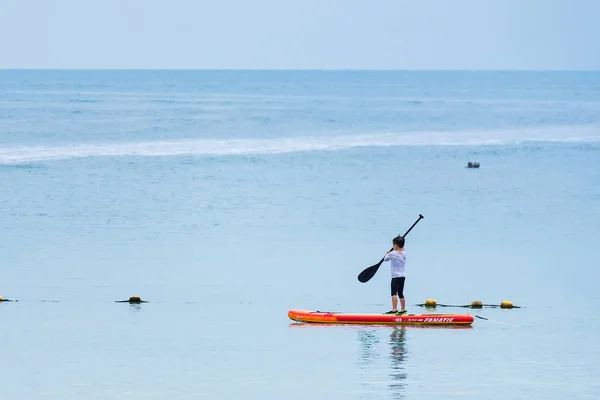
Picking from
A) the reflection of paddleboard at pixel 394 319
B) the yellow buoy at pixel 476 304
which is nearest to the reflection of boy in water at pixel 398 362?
the reflection of paddleboard at pixel 394 319

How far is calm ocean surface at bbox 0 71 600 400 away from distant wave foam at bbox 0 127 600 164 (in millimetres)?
685

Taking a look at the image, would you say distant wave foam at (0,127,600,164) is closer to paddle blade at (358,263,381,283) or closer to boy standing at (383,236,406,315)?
paddle blade at (358,263,381,283)

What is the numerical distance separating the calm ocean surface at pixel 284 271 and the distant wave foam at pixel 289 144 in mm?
685

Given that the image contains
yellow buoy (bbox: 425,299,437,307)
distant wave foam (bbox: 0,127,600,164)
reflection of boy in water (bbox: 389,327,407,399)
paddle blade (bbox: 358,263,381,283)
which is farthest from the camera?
distant wave foam (bbox: 0,127,600,164)

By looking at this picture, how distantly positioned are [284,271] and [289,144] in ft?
145

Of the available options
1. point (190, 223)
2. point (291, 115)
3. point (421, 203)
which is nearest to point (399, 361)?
point (190, 223)

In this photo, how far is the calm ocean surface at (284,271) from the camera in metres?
17.5

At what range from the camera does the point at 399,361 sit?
1831cm

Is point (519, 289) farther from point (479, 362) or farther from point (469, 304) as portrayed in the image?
point (479, 362)

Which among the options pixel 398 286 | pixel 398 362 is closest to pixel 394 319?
pixel 398 286

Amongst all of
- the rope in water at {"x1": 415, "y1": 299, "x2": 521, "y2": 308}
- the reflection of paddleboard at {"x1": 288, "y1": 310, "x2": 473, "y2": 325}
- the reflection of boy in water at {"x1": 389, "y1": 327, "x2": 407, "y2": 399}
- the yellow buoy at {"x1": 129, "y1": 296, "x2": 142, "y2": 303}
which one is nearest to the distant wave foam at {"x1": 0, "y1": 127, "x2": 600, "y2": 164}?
the yellow buoy at {"x1": 129, "y1": 296, "x2": 142, "y2": 303}

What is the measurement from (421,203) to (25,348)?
73.9ft

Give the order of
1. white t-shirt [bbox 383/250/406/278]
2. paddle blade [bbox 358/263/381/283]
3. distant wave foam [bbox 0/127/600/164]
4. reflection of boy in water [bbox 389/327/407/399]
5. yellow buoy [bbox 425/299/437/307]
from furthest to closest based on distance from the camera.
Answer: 1. distant wave foam [bbox 0/127/600/164]
2. paddle blade [bbox 358/263/381/283]
3. yellow buoy [bbox 425/299/437/307]
4. white t-shirt [bbox 383/250/406/278]
5. reflection of boy in water [bbox 389/327/407/399]

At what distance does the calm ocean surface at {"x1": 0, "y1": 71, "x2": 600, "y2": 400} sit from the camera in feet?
57.5
